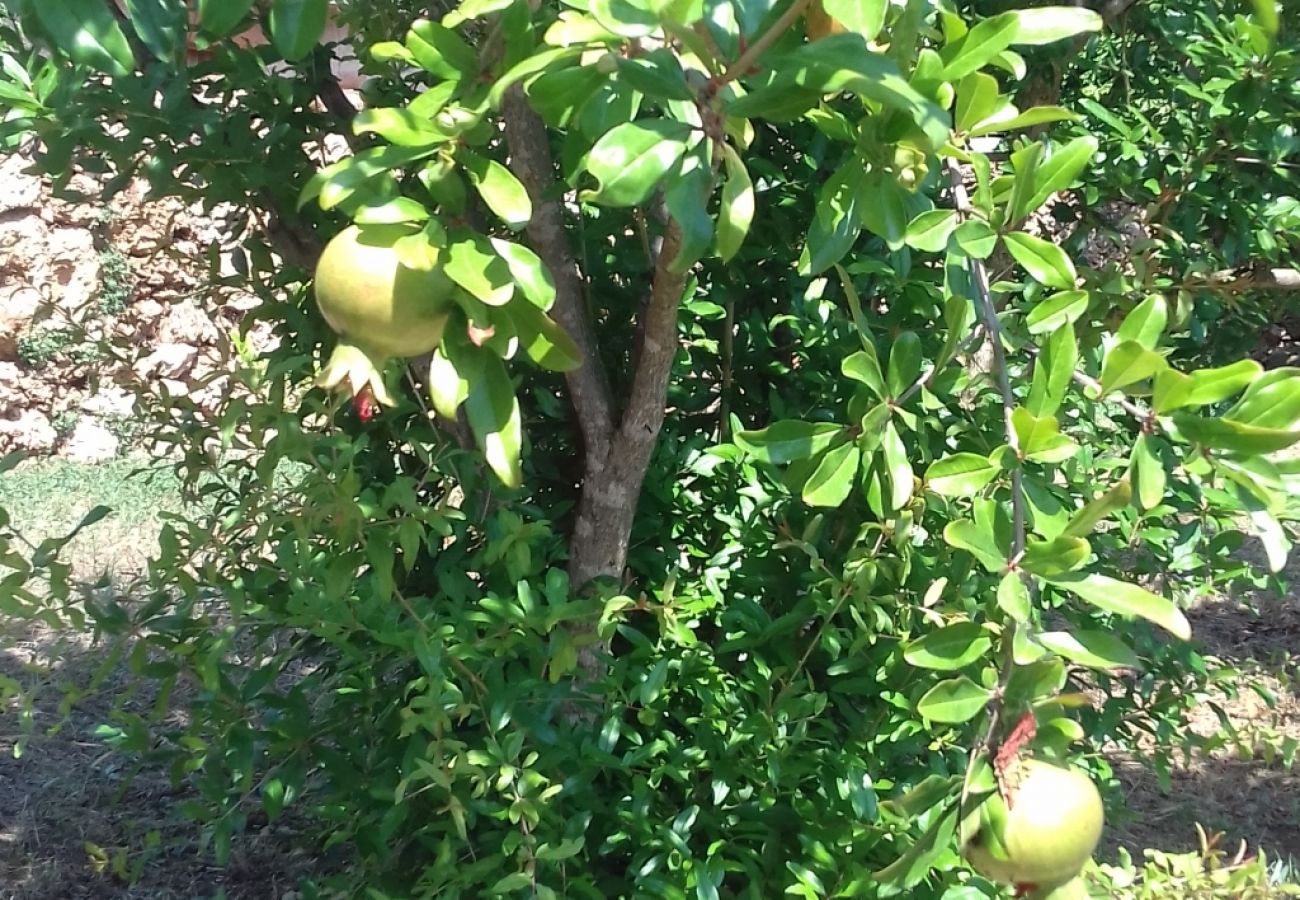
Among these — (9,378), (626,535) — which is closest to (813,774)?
(626,535)

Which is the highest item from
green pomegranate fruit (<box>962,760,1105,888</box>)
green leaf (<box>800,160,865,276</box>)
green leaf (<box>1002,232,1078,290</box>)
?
green leaf (<box>800,160,865,276</box>)

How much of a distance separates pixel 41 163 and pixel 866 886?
128cm

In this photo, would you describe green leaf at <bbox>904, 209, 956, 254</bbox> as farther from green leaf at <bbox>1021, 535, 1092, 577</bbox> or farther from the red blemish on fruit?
the red blemish on fruit

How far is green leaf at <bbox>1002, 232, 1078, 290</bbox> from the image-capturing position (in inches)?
36.4

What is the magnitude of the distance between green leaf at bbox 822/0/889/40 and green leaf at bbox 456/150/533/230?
0.80 feet

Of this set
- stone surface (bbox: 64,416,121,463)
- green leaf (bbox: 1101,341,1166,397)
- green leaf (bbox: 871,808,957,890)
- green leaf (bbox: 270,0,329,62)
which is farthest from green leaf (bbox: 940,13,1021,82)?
stone surface (bbox: 64,416,121,463)

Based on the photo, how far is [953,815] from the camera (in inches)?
33.4

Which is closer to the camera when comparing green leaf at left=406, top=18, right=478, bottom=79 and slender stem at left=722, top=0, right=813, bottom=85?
slender stem at left=722, top=0, right=813, bottom=85

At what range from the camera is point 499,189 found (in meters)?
0.79

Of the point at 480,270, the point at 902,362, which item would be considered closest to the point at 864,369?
the point at 902,362

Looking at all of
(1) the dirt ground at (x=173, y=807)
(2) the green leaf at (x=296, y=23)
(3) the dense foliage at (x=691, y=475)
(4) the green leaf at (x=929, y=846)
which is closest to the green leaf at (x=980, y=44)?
(3) the dense foliage at (x=691, y=475)

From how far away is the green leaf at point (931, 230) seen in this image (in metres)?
0.90

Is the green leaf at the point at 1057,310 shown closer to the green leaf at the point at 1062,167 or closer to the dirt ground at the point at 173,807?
the green leaf at the point at 1062,167

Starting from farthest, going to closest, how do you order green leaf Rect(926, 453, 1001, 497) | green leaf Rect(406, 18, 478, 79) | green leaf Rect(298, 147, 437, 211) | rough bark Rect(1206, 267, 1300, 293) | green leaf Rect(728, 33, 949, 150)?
rough bark Rect(1206, 267, 1300, 293) < green leaf Rect(926, 453, 1001, 497) < green leaf Rect(406, 18, 478, 79) < green leaf Rect(298, 147, 437, 211) < green leaf Rect(728, 33, 949, 150)
